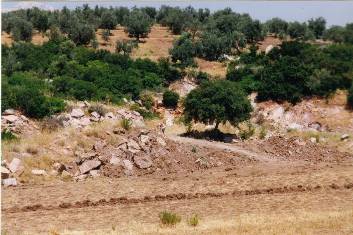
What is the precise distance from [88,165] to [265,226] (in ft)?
50.5

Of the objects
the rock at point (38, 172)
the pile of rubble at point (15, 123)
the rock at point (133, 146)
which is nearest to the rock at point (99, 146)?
the rock at point (133, 146)

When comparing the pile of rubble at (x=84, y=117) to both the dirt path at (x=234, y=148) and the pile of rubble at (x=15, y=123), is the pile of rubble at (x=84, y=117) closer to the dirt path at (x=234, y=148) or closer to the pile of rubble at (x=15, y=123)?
the pile of rubble at (x=15, y=123)

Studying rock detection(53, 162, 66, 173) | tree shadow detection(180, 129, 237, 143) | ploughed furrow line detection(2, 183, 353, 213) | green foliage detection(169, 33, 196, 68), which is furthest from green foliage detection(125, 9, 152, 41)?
ploughed furrow line detection(2, 183, 353, 213)

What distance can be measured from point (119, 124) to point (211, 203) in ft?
46.1

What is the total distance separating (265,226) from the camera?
56.6ft

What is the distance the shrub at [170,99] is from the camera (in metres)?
55.8

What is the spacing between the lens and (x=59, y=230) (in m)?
18.9

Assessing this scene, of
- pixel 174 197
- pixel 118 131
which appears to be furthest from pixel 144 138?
pixel 174 197

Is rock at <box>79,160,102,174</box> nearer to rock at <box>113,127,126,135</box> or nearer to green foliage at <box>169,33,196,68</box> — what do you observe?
rock at <box>113,127,126,135</box>

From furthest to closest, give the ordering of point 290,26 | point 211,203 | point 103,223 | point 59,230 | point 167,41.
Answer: point 290,26
point 167,41
point 211,203
point 103,223
point 59,230

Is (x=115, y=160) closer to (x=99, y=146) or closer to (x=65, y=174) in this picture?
(x=99, y=146)

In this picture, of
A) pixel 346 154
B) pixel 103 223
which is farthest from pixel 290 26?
pixel 103 223

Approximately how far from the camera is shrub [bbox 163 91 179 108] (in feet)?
183

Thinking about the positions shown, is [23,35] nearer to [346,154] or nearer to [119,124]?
[119,124]
